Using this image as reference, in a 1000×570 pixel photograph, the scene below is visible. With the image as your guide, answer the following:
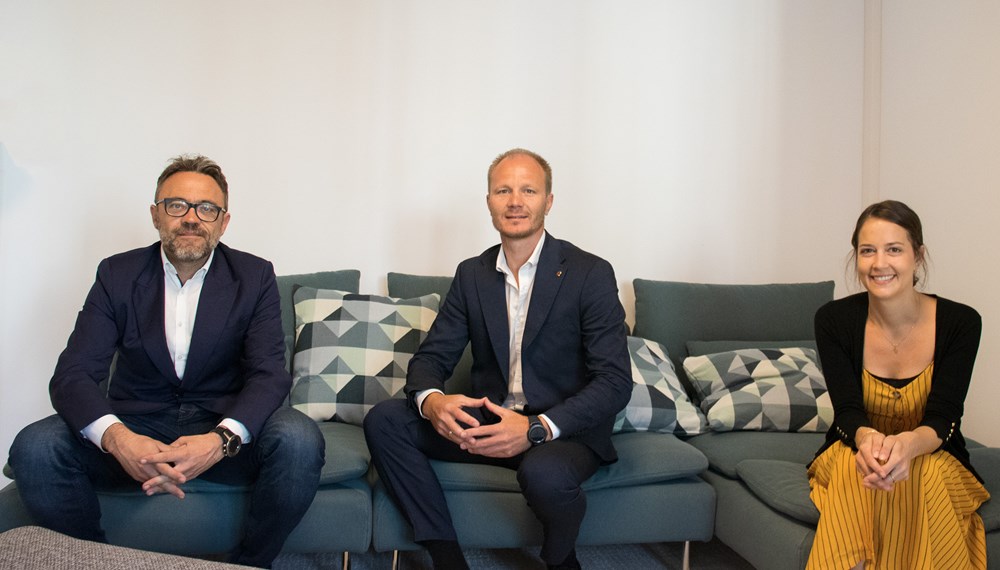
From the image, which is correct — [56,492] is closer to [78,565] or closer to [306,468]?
[306,468]

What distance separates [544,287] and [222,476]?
1020 mm

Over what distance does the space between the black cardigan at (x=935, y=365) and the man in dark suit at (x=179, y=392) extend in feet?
4.45

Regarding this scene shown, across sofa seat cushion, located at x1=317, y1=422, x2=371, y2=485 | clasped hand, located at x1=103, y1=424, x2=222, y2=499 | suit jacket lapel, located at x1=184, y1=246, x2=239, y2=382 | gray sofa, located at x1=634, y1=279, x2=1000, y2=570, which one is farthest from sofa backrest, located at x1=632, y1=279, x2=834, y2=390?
clasped hand, located at x1=103, y1=424, x2=222, y2=499

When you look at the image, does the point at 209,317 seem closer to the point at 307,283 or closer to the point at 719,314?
Result: the point at 307,283

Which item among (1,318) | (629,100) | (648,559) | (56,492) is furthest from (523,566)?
(1,318)

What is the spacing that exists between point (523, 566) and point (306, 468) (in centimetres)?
76

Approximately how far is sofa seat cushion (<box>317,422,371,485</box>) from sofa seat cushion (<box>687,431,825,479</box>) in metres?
1.05

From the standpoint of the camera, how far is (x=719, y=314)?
9.61 feet

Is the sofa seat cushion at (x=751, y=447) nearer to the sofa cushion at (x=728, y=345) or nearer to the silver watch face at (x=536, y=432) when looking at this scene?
the sofa cushion at (x=728, y=345)

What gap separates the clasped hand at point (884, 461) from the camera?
171cm

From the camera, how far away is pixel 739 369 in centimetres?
267

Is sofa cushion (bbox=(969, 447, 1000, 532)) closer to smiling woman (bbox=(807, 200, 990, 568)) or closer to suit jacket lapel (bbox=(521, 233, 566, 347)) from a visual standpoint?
smiling woman (bbox=(807, 200, 990, 568))

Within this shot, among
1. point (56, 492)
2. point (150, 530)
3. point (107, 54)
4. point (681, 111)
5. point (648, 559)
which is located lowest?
point (648, 559)

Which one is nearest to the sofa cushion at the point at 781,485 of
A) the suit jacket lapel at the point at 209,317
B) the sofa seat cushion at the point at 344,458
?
the sofa seat cushion at the point at 344,458
